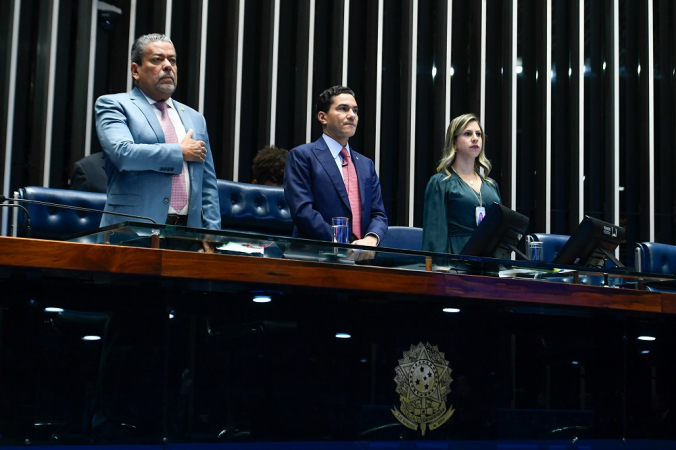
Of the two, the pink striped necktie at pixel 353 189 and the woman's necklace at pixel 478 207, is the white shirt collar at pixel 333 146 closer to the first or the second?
the pink striped necktie at pixel 353 189

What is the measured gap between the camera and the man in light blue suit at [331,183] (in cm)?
288

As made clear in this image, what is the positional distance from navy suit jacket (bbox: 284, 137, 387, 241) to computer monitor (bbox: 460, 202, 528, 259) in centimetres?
68

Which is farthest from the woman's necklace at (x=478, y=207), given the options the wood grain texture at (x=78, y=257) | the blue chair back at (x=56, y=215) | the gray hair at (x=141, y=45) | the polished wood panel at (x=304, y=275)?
the wood grain texture at (x=78, y=257)

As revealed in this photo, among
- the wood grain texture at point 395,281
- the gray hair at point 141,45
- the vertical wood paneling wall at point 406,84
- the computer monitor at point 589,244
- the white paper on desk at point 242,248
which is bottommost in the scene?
the wood grain texture at point 395,281

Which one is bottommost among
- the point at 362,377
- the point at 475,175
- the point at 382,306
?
the point at 362,377

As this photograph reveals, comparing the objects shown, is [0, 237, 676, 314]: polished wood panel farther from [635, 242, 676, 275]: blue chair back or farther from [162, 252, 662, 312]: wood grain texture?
[635, 242, 676, 275]: blue chair back

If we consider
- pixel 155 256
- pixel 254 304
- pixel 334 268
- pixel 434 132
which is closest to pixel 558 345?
pixel 334 268

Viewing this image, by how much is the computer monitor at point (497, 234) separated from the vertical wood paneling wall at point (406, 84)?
294 centimetres

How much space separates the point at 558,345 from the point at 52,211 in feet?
6.55

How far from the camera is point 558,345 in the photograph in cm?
232

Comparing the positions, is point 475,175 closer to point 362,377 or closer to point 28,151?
point 362,377

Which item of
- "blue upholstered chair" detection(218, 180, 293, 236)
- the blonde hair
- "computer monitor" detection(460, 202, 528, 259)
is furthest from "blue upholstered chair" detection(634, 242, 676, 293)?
"computer monitor" detection(460, 202, 528, 259)

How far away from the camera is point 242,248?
1.88 metres

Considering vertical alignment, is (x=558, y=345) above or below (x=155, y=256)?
below
